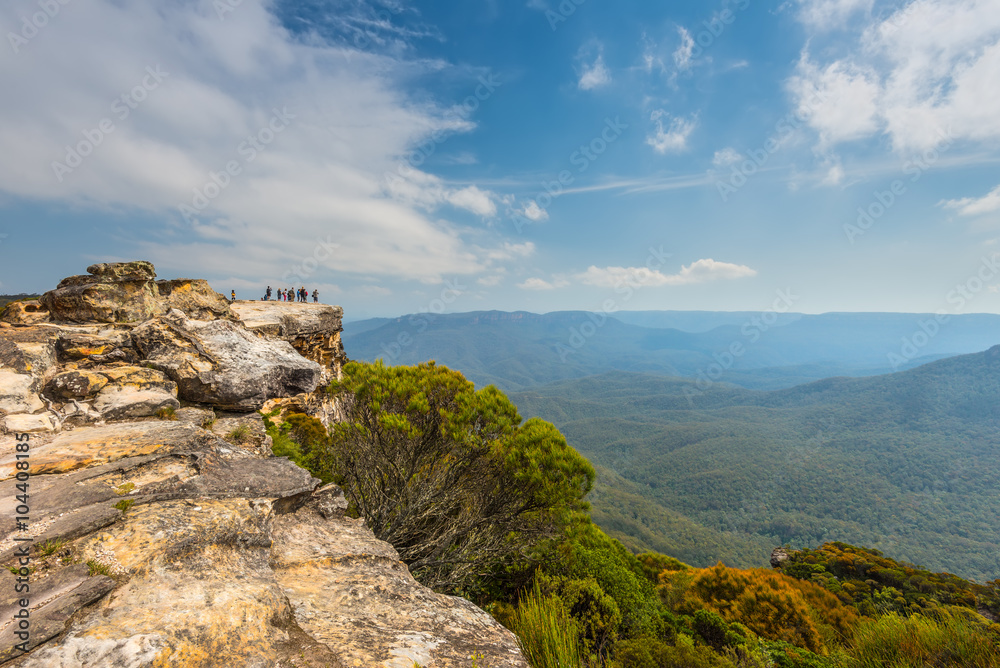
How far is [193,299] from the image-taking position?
13.6m

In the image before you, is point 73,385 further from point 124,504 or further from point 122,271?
point 122,271

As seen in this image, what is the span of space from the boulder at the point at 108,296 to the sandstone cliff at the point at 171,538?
2.18ft

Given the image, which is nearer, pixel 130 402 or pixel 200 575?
pixel 200 575

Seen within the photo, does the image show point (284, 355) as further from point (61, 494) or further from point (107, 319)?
point (61, 494)

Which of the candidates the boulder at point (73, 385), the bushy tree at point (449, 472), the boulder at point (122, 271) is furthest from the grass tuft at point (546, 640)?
the boulder at point (122, 271)

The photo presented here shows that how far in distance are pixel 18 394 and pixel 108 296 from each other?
5.42 metres

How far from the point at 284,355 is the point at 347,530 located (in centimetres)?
739

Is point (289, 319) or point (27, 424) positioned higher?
point (289, 319)

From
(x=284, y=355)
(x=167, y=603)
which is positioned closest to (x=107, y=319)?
(x=284, y=355)

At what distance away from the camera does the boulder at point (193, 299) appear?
13000 millimetres

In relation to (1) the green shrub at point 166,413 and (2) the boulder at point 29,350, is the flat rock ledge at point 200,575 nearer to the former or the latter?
(1) the green shrub at point 166,413

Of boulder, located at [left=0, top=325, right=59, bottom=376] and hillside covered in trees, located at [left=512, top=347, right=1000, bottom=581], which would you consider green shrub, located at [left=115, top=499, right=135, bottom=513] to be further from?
hillside covered in trees, located at [left=512, top=347, right=1000, bottom=581]

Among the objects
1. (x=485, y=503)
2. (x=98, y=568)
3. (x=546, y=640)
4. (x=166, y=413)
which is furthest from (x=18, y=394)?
(x=546, y=640)

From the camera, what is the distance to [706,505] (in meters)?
157
